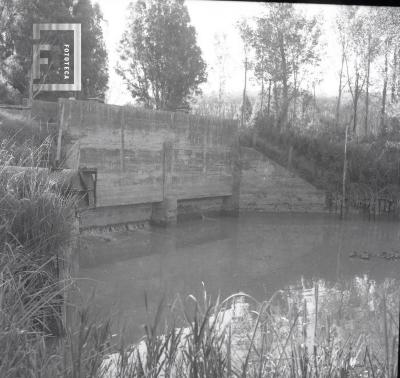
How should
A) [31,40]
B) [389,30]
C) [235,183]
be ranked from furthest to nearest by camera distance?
[389,30], [235,183], [31,40]

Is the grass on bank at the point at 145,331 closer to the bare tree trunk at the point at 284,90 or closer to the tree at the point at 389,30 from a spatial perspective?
the bare tree trunk at the point at 284,90

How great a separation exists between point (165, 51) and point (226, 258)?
10236mm

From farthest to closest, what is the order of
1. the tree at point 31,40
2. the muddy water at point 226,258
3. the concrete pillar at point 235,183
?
the concrete pillar at point 235,183 → the tree at point 31,40 → the muddy water at point 226,258

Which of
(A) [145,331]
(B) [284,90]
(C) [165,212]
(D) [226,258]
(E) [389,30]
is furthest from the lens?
(B) [284,90]

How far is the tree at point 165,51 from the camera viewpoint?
17797 millimetres

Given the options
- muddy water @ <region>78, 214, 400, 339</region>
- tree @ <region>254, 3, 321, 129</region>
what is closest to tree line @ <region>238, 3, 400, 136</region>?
tree @ <region>254, 3, 321, 129</region>

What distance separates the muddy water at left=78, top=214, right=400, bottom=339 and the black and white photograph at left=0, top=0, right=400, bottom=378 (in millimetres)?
58

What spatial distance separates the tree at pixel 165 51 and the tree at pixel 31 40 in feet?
8.46

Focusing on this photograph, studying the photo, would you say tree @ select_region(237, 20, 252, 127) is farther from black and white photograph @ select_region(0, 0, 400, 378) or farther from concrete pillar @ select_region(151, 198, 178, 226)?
concrete pillar @ select_region(151, 198, 178, 226)

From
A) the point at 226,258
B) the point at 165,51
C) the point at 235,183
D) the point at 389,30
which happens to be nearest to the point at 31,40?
the point at 165,51

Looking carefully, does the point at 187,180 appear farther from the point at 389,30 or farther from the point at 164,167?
the point at 389,30

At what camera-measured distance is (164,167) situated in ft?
45.9

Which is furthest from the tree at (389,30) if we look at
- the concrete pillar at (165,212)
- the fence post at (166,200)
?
the concrete pillar at (165,212)

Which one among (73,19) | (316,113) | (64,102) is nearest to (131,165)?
(64,102)
